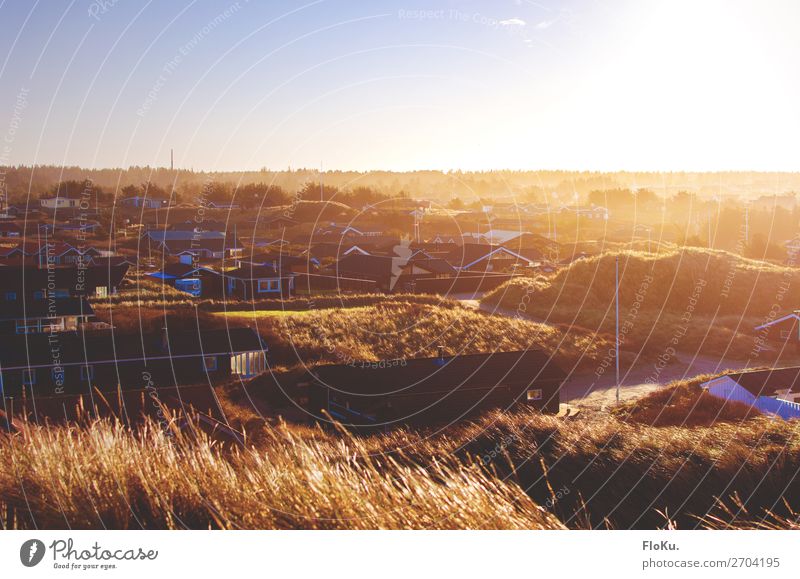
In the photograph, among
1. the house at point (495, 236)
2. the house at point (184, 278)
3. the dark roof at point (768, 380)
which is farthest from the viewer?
the house at point (495, 236)

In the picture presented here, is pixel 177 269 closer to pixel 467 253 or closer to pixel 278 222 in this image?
pixel 278 222

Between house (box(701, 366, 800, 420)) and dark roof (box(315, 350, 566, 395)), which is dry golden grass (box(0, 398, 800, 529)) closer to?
dark roof (box(315, 350, 566, 395))

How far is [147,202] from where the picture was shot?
9195 millimetres

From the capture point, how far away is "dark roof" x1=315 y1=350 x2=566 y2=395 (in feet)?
18.3

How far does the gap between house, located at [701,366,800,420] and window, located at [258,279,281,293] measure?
4603 millimetres

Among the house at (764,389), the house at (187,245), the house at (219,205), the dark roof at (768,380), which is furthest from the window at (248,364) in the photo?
the dark roof at (768,380)

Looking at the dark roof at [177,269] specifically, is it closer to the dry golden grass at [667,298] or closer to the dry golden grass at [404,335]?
→ the dry golden grass at [404,335]

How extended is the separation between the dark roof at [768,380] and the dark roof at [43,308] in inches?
222

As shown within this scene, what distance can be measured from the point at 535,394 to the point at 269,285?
12.0 ft

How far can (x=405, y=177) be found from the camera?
39.8ft

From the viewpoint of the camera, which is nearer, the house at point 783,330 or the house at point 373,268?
the house at point 783,330

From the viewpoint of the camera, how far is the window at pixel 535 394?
5969mm

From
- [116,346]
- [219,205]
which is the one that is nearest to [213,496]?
[116,346]

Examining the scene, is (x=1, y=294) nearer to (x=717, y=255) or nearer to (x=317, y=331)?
(x=317, y=331)
